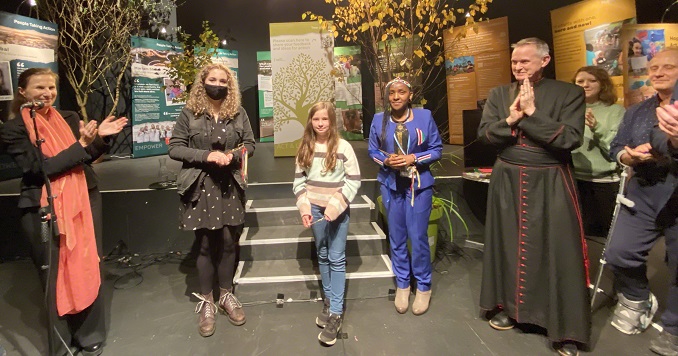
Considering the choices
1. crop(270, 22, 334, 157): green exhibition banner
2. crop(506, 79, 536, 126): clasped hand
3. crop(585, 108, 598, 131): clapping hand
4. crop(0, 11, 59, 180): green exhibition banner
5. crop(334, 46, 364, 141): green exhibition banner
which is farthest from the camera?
crop(334, 46, 364, 141): green exhibition banner

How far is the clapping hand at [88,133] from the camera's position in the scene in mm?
2178

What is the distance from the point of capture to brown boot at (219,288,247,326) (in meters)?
2.74

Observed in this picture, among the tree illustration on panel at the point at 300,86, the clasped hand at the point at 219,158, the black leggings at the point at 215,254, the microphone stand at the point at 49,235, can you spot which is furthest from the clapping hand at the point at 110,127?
the tree illustration on panel at the point at 300,86

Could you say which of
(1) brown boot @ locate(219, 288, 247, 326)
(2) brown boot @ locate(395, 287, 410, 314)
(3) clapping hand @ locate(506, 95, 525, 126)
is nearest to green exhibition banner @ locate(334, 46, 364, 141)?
(2) brown boot @ locate(395, 287, 410, 314)

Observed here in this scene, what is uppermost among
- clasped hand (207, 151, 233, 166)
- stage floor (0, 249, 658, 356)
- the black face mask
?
the black face mask

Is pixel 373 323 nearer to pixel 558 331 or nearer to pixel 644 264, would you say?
pixel 558 331

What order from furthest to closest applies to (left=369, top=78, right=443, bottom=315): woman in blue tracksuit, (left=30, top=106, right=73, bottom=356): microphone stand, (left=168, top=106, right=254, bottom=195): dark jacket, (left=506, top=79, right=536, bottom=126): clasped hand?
(left=369, top=78, right=443, bottom=315): woman in blue tracksuit
(left=168, top=106, right=254, bottom=195): dark jacket
(left=506, top=79, right=536, bottom=126): clasped hand
(left=30, top=106, right=73, bottom=356): microphone stand

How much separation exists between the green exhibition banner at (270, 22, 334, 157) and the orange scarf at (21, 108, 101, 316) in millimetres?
4107

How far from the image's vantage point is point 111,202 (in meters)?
3.95

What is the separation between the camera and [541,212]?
90.9 inches

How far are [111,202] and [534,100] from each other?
373cm

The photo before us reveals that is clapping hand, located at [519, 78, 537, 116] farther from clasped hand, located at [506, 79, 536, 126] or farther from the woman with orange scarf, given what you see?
the woman with orange scarf

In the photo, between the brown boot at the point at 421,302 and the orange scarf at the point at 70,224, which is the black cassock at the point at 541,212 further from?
the orange scarf at the point at 70,224

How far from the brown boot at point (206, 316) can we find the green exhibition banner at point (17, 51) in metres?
3.69
